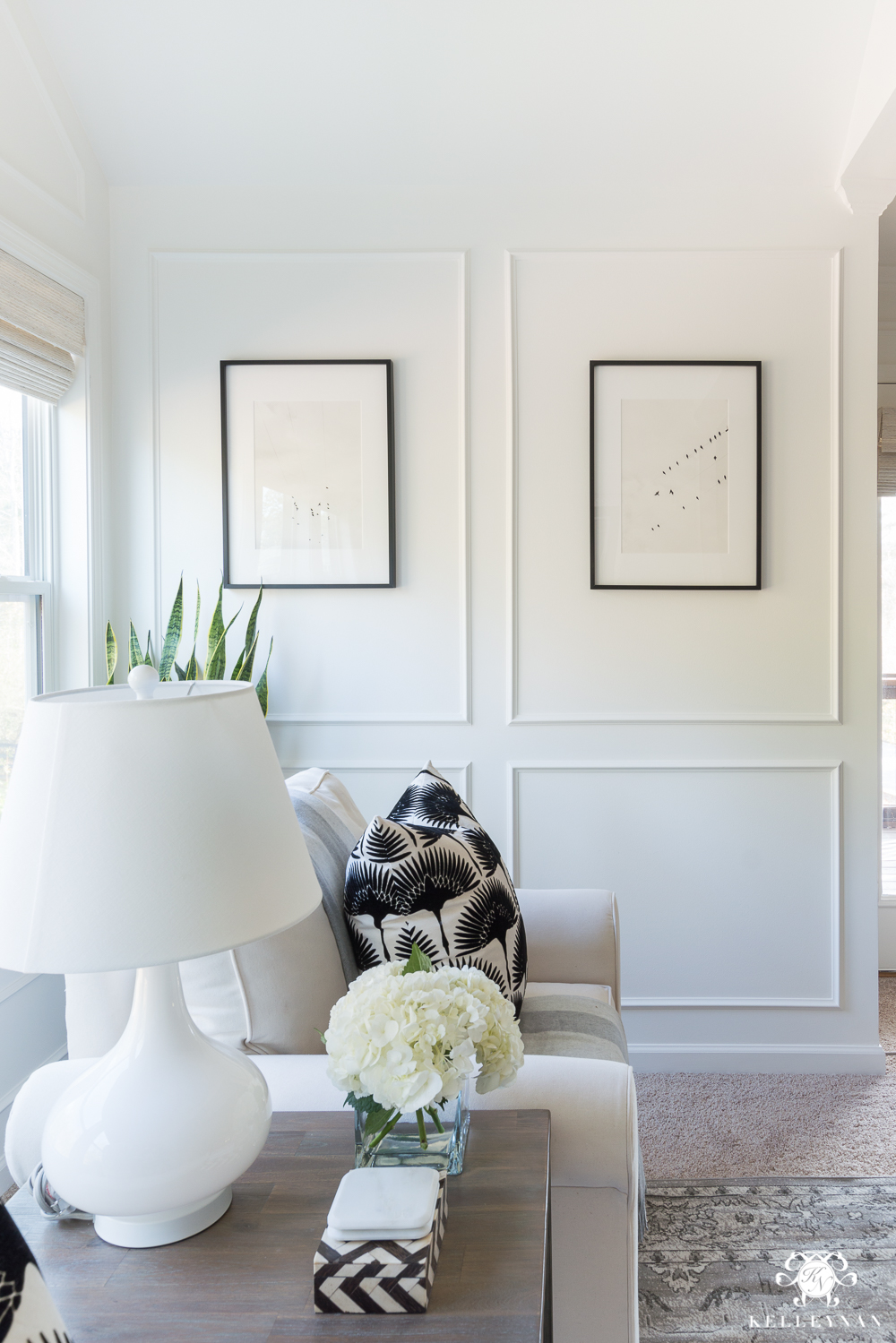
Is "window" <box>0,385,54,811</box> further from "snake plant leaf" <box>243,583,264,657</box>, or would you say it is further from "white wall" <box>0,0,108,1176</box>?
"snake plant leaf" <box>243,583,264,657</box>

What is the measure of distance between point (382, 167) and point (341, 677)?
1461 mm

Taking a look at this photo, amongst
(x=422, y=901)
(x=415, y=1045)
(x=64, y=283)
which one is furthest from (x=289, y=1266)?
(x=64, y=283)

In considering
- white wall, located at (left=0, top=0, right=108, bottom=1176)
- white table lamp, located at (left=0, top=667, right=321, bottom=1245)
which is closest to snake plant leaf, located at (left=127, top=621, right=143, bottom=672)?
white wall, located at (left=0, top=0, right=108, bottom=1176)

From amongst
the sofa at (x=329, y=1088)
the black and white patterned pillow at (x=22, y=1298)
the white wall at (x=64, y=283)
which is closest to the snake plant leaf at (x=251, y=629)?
the white wall at (x=64, y=283)

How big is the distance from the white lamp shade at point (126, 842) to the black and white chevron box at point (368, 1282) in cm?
31

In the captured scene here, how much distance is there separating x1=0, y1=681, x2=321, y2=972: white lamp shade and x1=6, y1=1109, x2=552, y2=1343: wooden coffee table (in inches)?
13.2

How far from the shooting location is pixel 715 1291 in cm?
172

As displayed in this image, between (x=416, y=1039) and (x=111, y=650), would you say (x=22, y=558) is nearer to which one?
(x=111, y=650)

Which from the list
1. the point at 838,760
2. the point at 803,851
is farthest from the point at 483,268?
the point at 803,851

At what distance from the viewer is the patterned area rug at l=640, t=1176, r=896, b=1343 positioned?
164 cm

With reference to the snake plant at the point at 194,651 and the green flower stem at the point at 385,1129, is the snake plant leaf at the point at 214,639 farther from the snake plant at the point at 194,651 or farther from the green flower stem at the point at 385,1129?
the green flower stem at the point at 385,1129

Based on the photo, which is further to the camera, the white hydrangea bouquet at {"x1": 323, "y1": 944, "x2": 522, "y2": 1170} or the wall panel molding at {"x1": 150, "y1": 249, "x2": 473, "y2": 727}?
the wall panel molding at {"x1": 150, "y1": 249, "x2": 473, "y2": 727}

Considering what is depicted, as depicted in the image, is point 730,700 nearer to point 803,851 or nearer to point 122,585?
point 803,851

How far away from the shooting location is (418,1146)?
1.01 metres
